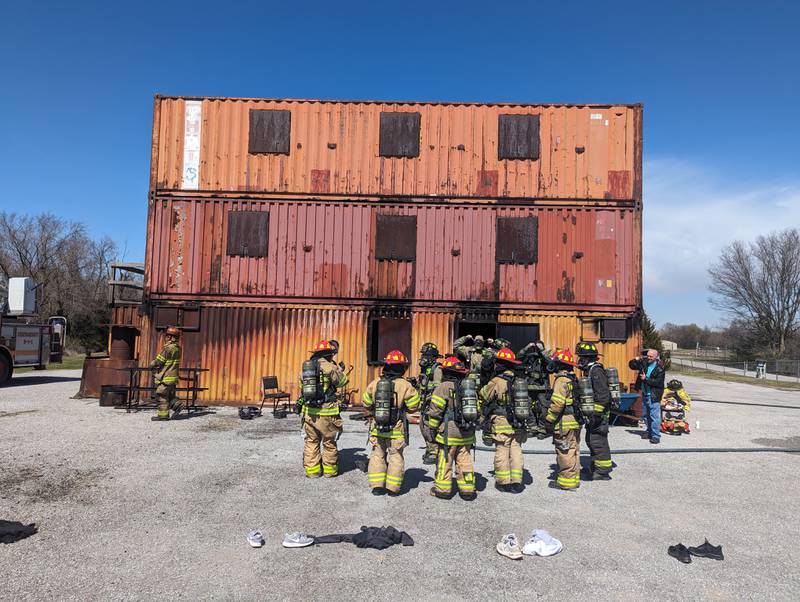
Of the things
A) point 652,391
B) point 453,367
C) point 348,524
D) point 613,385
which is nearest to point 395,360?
point 453,367

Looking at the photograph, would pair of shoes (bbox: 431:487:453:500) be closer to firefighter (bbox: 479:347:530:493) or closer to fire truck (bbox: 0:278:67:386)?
firefighter (bbox: 479:347:530:493)

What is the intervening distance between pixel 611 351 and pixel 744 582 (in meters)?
10.4

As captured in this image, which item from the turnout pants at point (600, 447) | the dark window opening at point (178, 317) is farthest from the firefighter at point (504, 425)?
the dark window opening at point (178, 317)

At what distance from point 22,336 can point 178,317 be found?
8.74 m

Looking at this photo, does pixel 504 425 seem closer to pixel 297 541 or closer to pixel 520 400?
pixel 520 400

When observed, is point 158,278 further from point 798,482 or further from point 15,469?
point 798,482

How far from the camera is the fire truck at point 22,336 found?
18125mm

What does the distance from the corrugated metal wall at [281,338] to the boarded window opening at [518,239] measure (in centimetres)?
168

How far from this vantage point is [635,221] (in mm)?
14852

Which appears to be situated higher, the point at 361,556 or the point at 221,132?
the point at 221,132

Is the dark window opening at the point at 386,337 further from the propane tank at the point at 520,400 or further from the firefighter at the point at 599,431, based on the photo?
the propane tank at the point at 520,400

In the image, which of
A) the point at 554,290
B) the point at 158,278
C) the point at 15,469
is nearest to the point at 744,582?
the point at 15,469

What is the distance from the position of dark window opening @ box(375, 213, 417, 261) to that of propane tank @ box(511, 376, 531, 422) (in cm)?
841

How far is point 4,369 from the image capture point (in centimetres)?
1806
